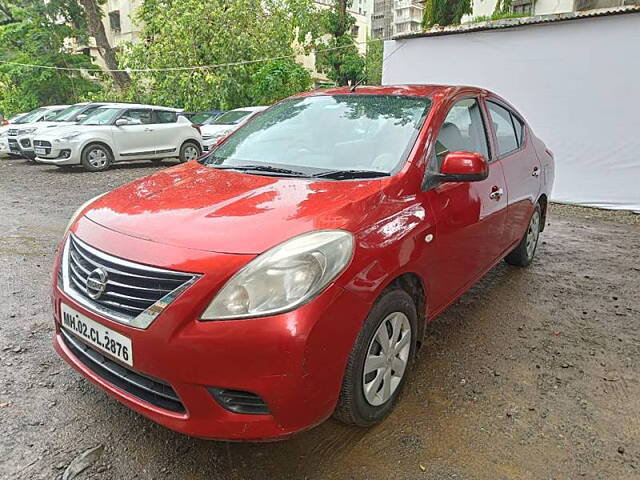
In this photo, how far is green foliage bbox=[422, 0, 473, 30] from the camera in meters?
10.8

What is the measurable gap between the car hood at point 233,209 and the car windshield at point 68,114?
388 inches

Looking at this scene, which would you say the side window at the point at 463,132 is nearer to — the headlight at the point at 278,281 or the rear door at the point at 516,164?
the rear door at the point at 516,164

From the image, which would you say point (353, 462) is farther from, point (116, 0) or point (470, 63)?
point (116, 0)

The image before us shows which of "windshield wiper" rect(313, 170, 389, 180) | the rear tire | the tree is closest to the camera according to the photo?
"windshield wiper" rect(313, 170, 389, 180)

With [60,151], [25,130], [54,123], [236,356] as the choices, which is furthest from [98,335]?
[25,130]

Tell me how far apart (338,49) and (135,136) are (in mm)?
14251

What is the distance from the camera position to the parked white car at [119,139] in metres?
9.98

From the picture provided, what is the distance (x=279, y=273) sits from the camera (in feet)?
5.85

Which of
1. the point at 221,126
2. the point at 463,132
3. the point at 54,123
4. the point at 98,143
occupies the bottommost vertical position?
the point at 98,143

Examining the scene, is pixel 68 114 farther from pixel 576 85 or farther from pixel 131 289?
pixel 131 289

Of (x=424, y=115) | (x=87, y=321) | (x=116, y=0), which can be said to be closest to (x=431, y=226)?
(x=424, y=115)

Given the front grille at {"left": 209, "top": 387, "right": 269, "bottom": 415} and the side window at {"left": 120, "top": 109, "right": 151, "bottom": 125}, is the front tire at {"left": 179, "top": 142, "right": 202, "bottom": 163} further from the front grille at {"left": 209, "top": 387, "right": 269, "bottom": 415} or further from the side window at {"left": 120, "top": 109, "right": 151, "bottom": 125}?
the front grille at {"left": 209, "top": 387, "right": 269, "bottom": 415}

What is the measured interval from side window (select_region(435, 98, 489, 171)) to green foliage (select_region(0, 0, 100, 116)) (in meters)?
21.7

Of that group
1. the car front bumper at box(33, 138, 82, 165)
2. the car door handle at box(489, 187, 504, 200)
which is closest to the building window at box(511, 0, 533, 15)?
the car front bumper at box(33, 138, 82, 165)
